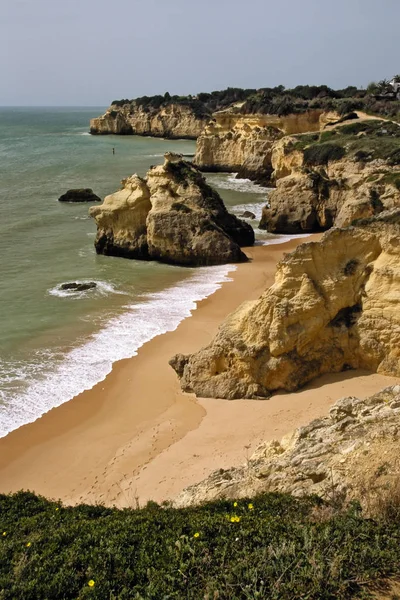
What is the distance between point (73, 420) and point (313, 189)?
75.3ft

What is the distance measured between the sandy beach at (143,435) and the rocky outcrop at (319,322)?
1.19 ft

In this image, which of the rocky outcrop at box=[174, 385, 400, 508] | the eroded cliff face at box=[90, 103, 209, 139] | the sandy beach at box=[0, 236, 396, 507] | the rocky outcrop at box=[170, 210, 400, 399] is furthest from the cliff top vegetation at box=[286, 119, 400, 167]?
the eroded cliff face at box=[90, 103, 209, 139]

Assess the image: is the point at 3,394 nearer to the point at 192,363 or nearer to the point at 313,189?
the point at 192,363

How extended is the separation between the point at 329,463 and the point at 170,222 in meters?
19.0

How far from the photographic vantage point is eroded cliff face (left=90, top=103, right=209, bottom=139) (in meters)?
100

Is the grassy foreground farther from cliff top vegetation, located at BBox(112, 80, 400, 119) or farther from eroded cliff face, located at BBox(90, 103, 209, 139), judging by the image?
eroded cliff face, located at BBox(90, 103, 209, 139)

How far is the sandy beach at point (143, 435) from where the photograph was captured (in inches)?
384

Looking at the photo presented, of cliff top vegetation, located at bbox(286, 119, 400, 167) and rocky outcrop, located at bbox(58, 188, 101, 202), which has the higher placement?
cliff top vegetation, located at bbox(286, 119, 400, 167)

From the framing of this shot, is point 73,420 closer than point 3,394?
Yes

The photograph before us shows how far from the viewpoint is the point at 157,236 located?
83.3 feet

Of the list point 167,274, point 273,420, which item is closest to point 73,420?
point 273,420

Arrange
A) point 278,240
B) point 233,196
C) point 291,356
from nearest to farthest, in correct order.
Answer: point 291,356
point 278,240
point 233,196

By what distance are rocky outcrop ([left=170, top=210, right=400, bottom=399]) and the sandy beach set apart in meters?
0.36

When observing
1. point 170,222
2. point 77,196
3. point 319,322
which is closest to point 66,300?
point 170,222
